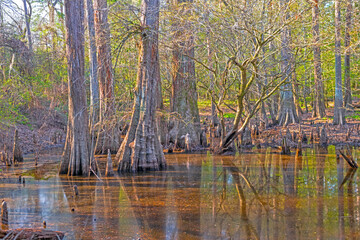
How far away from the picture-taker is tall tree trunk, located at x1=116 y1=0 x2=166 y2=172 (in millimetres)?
10648

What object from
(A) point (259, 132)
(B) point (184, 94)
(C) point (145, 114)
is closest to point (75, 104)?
(C) point (145, 114)

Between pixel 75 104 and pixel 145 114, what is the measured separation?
6.49 ft

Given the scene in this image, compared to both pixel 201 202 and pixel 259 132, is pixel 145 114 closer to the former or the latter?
pixel 201 202

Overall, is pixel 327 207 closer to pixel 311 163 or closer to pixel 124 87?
pixel 311 163

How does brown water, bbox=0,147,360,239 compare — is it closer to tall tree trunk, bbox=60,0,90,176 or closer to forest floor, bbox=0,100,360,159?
tall tree trunk, bbox=60,0,90,176

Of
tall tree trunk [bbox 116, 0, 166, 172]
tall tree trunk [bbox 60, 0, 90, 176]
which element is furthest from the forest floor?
tall tree trunk [bbox 116, 0, 166, 172]

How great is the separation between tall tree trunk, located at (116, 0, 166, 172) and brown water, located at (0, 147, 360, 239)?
0.67 m

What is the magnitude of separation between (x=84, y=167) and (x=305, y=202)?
5.89 m

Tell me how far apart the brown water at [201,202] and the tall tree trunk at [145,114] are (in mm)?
673

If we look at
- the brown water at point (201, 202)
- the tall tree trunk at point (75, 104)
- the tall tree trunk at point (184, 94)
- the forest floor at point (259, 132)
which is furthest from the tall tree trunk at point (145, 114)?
the forest floor at point (259, 132)

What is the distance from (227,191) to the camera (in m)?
8.18

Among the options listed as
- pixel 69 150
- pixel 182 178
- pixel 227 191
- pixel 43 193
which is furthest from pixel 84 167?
pixel 227 191

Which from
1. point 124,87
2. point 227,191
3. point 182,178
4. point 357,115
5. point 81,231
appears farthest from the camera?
point 357,115

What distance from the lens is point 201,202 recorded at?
732 cm
